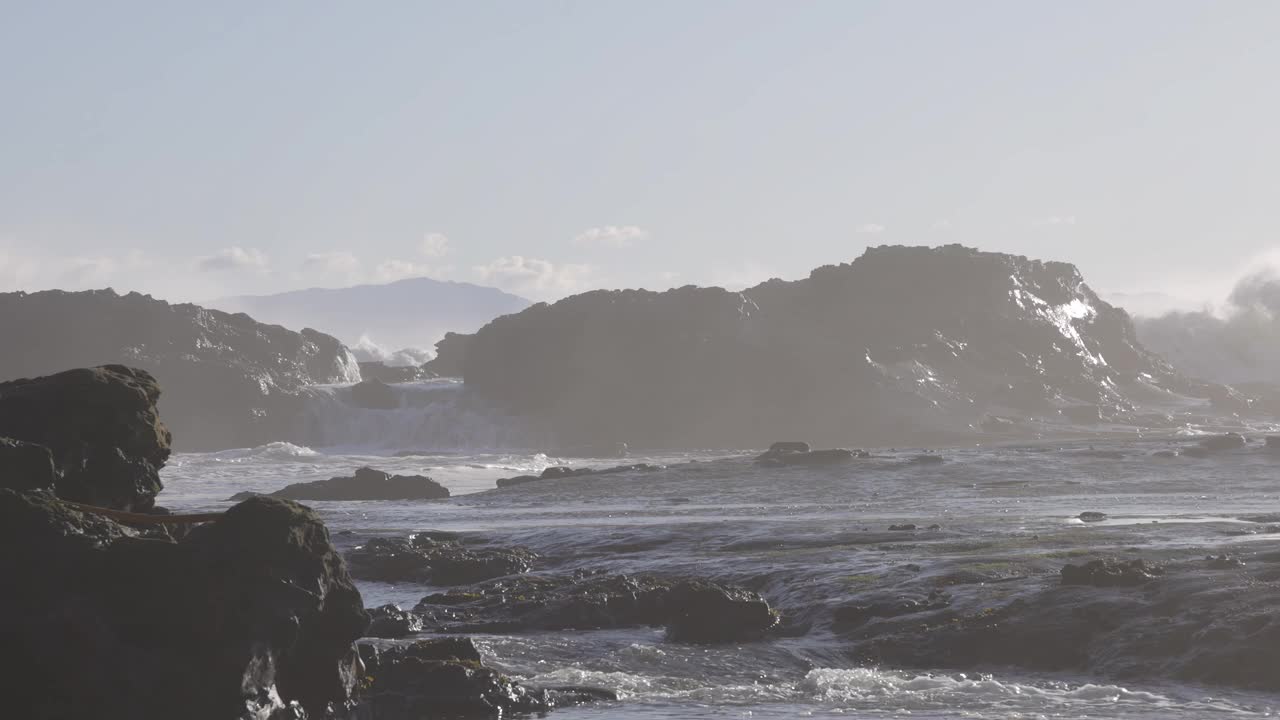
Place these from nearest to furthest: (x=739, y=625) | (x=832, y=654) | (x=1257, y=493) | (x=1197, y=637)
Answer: (x=1197, y=637) < (x=832, y=654) < (x=739, y=625) < (x=1257, y=493)

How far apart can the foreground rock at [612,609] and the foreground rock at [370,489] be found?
3662cm

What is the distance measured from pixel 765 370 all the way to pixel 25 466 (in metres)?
109

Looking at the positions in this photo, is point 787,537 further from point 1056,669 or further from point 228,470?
point 228,470

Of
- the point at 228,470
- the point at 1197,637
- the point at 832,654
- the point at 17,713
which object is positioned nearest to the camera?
the point at 17,713

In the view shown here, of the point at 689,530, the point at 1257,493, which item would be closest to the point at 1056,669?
the point at 689,530

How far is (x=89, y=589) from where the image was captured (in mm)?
12492

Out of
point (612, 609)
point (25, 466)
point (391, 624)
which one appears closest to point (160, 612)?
point (25, 466)

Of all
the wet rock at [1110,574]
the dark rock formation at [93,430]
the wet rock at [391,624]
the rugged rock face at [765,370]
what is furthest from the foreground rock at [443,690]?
the rugged rock face at [765,370]

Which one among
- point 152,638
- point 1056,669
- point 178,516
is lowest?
point 1056,669

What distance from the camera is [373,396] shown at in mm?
122125

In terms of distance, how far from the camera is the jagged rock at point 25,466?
13.6 meters

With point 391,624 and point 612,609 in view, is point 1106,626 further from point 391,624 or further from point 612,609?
point 391,624

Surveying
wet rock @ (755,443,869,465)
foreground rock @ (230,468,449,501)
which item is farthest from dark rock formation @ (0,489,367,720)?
wet rock @ (755,443,869,465)

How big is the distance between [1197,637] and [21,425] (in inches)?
545
